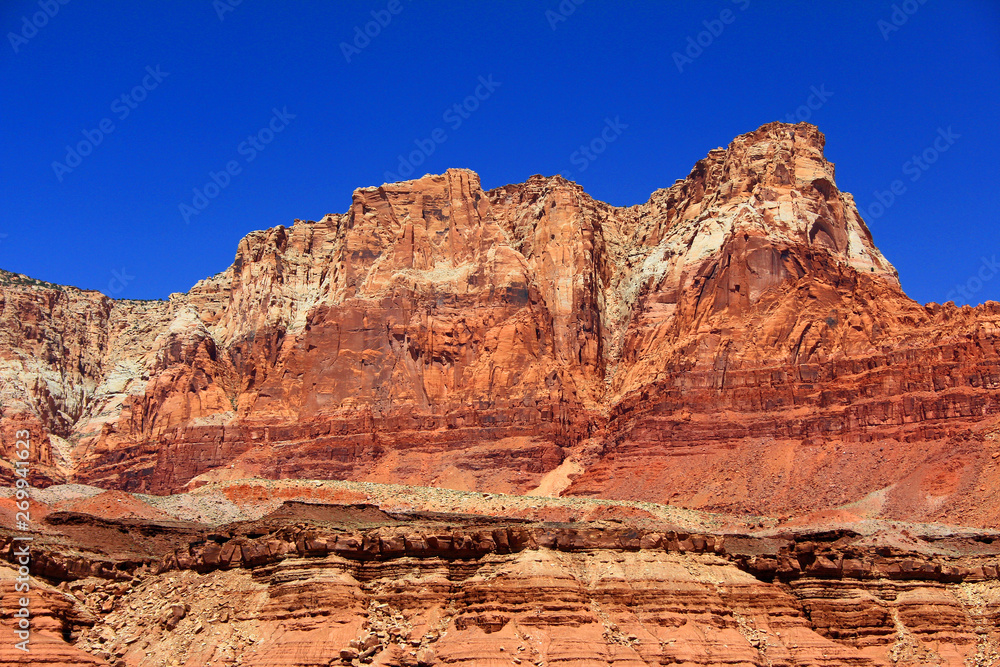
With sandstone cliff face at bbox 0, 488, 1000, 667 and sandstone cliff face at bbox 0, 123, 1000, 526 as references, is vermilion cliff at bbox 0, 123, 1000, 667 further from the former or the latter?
sandstone cliff face at bbox 0, 123, 1000, 526

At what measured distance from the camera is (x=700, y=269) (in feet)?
376

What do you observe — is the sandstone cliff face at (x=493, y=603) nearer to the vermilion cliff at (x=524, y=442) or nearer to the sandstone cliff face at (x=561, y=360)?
the vermilion cliff at (x=524, y=442)

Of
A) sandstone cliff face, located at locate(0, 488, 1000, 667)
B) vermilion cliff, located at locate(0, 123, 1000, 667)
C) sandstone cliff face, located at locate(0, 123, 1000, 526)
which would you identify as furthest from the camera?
sandstone cliff face, located at locate(0, 123, 1000, 526)

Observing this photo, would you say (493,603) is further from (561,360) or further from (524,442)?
(561,360)

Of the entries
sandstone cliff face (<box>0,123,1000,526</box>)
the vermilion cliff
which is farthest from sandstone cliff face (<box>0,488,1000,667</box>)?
sandstone cliff face (<box>0,123,1000,526</box>)

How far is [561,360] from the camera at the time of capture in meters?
120

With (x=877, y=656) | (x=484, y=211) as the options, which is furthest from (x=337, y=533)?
(x=484, y=211)

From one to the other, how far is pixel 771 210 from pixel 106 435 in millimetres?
72357

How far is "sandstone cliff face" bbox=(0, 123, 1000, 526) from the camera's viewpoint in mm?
91188

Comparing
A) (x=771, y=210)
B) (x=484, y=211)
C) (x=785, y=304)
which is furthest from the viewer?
(x=484, y=211)

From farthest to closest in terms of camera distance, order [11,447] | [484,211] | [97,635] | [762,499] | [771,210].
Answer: [484,211] < [11,447] < [771,210] < [762,499] < [97,635]

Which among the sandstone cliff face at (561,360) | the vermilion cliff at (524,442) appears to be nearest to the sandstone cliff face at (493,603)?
the vermilion cliff at (524,442)

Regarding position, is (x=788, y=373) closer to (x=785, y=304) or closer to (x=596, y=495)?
(x=785, y=304)

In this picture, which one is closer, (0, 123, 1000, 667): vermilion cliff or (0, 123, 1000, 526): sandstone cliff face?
(0, 123, 1000, 667): vermilion cliff
